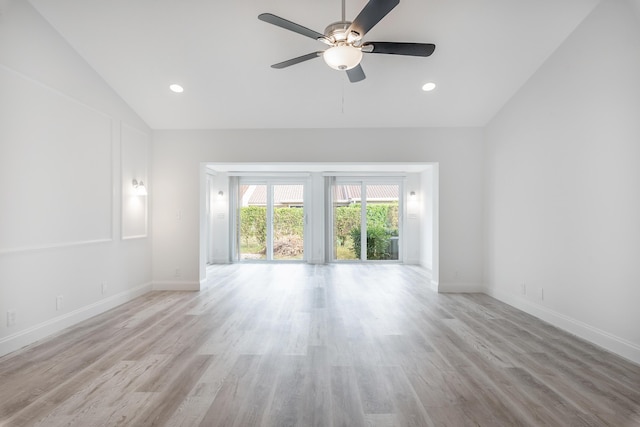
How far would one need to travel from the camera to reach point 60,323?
3529 mm

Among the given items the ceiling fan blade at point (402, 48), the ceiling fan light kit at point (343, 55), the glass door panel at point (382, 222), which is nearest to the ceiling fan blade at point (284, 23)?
the ceiling fan light kit at point (343, 55)

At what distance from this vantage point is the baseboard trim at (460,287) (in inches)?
207

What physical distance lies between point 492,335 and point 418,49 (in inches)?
106

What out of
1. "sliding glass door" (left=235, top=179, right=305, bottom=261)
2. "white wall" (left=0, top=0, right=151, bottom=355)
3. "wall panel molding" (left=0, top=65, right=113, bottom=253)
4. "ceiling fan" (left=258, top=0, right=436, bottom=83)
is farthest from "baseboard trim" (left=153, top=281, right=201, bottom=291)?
"ceiling fan" (left=258, top=0, right=436, bottom=83)

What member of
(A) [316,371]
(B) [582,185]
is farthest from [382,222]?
(A) [316,371]

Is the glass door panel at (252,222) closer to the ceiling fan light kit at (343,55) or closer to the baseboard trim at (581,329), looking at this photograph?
the baseboard trim at (581,329)

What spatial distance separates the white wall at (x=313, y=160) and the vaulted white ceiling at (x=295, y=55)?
19cm

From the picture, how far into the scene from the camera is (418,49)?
2781 mm

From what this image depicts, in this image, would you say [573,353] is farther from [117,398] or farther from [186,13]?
[186,13]

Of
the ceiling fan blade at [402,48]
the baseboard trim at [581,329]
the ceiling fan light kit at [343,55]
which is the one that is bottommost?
the baseboard trim at [581,329]

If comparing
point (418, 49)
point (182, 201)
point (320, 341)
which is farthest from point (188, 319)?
point (418, 49)

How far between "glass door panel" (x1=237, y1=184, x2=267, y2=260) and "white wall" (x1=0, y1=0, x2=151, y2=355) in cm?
429

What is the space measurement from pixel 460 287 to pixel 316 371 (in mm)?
3412

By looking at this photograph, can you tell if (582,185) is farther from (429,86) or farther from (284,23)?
(284,23)
